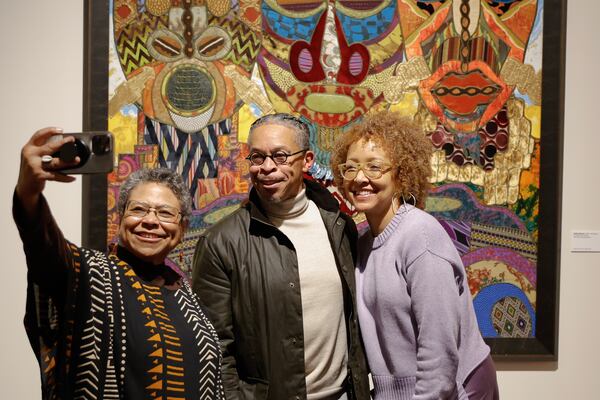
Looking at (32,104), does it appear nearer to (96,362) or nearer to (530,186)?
(96,362)

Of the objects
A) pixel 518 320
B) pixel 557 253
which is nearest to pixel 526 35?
pixel 557 253

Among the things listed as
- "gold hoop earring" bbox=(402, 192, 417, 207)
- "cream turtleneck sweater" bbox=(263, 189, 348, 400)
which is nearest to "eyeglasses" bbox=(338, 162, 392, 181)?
"gold hoop earring" bbox=(402, 192, 417, 207)

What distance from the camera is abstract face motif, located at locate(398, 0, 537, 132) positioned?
255 centimetres

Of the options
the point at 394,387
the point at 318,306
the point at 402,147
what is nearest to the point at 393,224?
the point at 402,147

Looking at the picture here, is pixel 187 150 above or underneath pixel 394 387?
above

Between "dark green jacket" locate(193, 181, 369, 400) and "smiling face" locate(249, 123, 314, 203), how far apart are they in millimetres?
91

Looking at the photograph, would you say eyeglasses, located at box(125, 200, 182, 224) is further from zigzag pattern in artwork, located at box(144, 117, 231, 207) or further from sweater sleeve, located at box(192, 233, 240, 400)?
zigzag pattern in artwork, located at box(144, 117, 231, 207)

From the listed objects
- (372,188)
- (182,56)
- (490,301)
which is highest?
(182,56)

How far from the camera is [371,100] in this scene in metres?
2.53

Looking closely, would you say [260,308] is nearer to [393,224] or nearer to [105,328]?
[393,224]

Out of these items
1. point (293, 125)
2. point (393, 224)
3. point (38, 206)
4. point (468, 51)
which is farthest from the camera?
point (468, 51)

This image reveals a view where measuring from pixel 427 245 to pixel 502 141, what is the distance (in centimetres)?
107

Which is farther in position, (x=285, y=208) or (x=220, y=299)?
(x=285, y=208)

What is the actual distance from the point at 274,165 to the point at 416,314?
600mm
